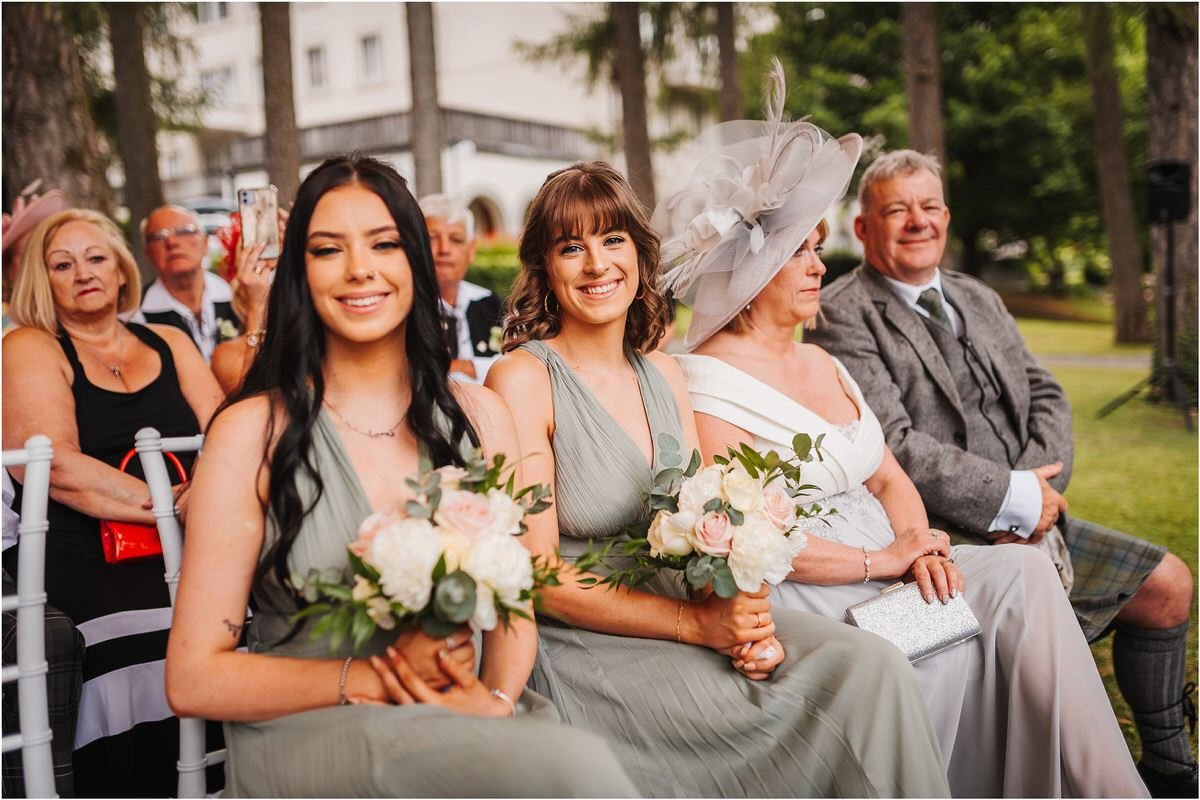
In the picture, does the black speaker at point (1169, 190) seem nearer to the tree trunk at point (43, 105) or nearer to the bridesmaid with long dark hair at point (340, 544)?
the tree trunk at point (43, 105)

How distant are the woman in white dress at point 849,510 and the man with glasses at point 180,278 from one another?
3.14m

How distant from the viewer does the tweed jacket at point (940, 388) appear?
12.0 feet

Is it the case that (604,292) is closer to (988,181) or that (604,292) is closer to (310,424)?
(310,424)

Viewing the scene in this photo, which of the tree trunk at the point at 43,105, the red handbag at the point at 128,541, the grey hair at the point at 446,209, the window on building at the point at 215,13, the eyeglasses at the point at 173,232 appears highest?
the window on building at the point at 215,13

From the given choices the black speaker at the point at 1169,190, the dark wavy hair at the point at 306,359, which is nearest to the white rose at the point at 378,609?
the dark wavy hair at the point at 306,359

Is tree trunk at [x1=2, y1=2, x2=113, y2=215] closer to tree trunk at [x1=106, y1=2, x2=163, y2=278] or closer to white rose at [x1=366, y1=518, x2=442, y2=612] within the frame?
tree trunk at [x1=106, y1=2, x2=163, y2=278]

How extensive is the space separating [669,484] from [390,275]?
80cm

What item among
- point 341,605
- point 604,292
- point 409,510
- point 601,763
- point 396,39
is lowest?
point 601,763

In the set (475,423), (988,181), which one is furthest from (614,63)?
(988,181)

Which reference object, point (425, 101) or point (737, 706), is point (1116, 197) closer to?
point (425, 101)

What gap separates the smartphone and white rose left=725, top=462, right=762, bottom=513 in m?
2.20

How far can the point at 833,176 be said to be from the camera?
3365 mm

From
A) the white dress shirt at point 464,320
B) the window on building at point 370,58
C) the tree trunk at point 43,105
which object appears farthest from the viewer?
the window on building at point 370,58

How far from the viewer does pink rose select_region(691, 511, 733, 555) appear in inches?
89.3
